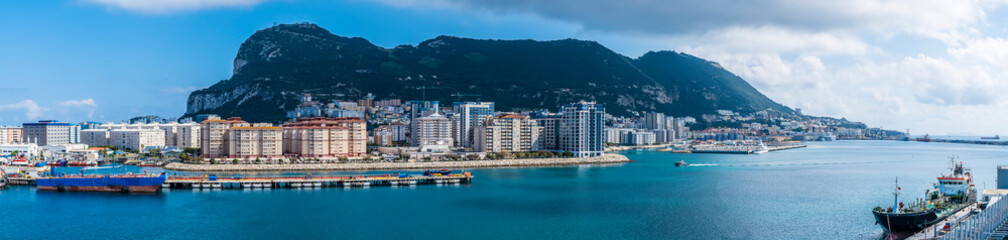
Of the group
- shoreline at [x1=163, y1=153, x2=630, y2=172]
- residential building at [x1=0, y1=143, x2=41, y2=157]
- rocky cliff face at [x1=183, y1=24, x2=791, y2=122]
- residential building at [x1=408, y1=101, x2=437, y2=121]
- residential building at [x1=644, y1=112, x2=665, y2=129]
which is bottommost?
shoreline at [x1=163, y1=153, x2=630, y2=172]

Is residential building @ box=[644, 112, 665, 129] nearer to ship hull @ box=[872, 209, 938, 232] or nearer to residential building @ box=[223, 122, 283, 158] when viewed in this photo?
residential building @ box=[223, 122, 283, 158]

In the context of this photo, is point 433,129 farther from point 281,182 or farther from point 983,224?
point 983,224

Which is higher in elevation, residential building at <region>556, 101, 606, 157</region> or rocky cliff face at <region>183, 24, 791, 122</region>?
rocky cliff face at <region>183, 24, 791, 122</region>

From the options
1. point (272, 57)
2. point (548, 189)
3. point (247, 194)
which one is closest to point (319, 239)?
point (247, 194)

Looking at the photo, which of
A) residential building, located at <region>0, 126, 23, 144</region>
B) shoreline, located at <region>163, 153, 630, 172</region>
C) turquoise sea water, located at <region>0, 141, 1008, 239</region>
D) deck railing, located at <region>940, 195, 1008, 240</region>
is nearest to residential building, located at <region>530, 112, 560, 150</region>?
shoreline, located at <region>163, 153, 630, 172</region>

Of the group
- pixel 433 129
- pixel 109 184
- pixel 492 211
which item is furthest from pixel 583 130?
pixel 109 184

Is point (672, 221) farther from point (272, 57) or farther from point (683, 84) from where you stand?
point (683, 84)

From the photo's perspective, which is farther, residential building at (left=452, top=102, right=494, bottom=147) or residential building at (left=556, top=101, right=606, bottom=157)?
residential building at (left=452, top=102, right=494, bottom=147)
